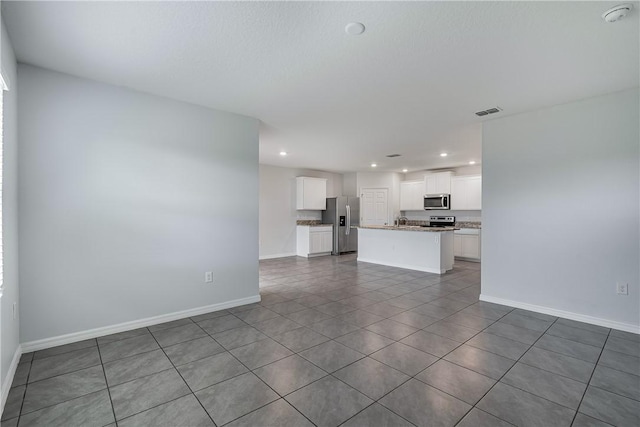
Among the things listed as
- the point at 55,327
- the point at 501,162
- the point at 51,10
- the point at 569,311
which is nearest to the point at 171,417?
the point at 55,327

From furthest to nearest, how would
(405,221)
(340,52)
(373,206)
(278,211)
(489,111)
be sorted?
(373,206), (405,221), (278,211), (489,111), (340,52)

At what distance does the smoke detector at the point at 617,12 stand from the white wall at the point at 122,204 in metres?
3.56

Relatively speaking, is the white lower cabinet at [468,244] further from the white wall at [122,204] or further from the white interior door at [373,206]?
the white wall at [122,204]

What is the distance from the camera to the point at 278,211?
8250 millimetres

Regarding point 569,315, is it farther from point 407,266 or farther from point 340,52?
point 340,52

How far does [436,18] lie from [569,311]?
3648mm

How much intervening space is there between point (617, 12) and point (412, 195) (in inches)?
287

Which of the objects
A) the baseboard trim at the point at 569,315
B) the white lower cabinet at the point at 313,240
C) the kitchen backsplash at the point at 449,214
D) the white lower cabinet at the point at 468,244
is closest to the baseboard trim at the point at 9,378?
the baseboard trim at the point at 569,315

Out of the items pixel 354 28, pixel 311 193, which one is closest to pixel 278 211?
pixel 311 193

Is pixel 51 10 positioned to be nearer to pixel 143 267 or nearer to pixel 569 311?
pixel 143 267

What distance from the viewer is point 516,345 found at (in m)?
2.81

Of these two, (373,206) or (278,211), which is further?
(373,206)

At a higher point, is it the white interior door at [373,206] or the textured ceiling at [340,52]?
the textured ceiling at [340,52]

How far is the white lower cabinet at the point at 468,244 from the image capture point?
750cm
